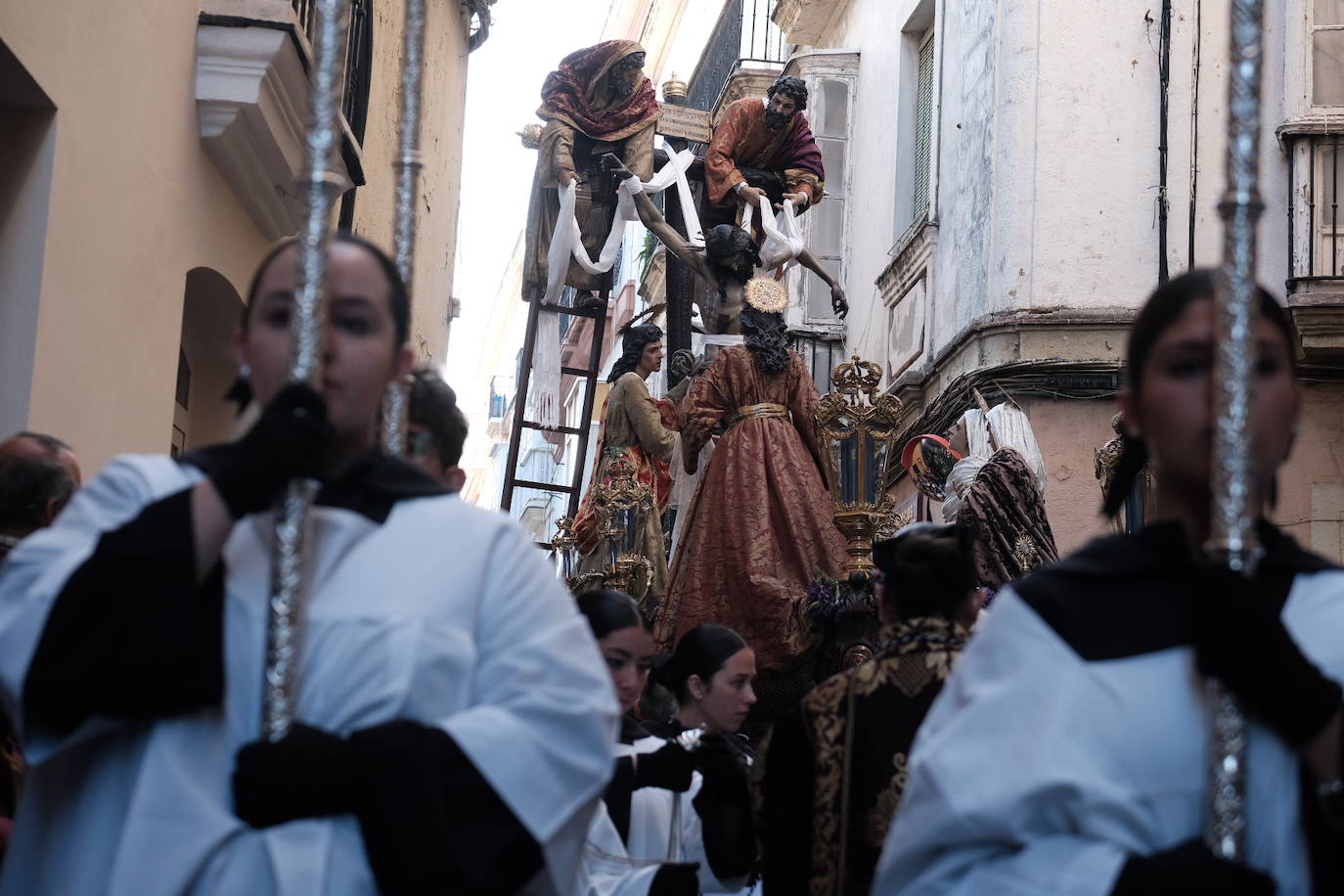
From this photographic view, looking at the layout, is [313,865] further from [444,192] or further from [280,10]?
[444,192]

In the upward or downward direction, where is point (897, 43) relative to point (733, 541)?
upward

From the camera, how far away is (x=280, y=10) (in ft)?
23.6

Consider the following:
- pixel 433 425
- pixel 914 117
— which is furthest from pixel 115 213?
pixel 914 117

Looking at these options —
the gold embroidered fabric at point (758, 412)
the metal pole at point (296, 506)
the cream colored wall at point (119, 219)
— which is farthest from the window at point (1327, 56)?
the metal pole at point (296, 506)

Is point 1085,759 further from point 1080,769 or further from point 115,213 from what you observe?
point 115,213

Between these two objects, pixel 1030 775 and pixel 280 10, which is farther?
pixel 280 10

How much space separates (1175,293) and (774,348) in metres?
6.83

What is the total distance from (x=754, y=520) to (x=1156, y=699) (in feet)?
21.6

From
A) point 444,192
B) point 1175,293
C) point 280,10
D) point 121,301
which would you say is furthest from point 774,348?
point 1175,293

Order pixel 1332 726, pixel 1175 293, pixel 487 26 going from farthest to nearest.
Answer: pixel 487 26
pixel 1175 293
pixel 1332 726

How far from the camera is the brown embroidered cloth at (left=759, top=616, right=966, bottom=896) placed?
3971 millimetres

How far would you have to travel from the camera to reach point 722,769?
4.44m

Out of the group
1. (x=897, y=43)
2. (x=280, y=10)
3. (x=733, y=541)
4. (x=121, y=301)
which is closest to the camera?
(x=121, y=301)

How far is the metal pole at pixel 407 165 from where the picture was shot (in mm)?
3002
